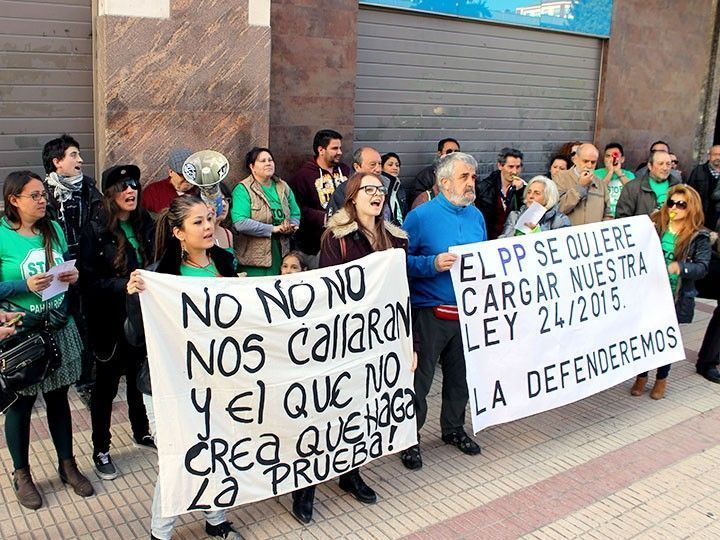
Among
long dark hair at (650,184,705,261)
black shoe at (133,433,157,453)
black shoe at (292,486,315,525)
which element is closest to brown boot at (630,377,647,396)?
long dark hair at (650,184,705,261)

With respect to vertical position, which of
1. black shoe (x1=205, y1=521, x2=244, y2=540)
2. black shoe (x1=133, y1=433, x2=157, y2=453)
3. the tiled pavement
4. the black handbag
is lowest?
the tiled pavement

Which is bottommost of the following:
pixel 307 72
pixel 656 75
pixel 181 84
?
pixel 181 84

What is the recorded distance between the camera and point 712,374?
686 centimetres

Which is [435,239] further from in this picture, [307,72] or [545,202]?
[307,72]

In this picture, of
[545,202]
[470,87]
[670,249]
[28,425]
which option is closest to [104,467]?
[28,425]

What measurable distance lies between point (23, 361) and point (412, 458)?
2.44 metres

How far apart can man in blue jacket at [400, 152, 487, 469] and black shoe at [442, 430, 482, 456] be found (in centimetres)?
36

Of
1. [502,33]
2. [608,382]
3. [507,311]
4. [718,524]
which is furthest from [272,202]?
[502,33]

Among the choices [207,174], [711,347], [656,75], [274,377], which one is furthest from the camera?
[656,75]

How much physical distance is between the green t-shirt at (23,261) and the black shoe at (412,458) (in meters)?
2.38

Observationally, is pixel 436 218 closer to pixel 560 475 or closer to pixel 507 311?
pixel 507 311

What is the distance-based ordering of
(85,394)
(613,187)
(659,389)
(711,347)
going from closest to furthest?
(85,394)
(659,389)
(711,347)
(613,187)

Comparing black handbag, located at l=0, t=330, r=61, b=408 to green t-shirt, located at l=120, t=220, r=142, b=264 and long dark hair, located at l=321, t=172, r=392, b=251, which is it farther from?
long dark hair, located at l=321, t=172, r=392, b=251

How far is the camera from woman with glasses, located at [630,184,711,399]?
6.04 meters
